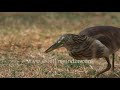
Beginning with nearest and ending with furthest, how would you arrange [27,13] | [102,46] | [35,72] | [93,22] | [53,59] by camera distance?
[102,46] < [35,72] < [53,59] < [93,22] < [27,13]

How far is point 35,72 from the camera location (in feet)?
22.3

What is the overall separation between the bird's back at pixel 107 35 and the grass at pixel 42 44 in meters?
0.48

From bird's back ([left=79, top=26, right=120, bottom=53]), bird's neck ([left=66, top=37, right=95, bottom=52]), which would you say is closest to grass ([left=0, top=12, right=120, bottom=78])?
bird's back ([left=79, top=26, right=120, bottom=53])

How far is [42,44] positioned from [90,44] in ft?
7.79

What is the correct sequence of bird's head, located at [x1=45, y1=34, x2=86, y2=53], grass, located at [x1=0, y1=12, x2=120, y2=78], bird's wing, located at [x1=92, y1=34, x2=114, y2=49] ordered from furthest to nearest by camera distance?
1. grass, located at [x1=0, y1=12, x2=120, y2=78]
2. bird's wing, located at [x1=92, y1=34, x2=114, y2=49]
3. bird's head, located at [x1=45, y1=34, x2=86, y2=53]

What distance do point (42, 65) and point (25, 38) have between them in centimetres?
174

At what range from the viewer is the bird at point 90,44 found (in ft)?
20.0

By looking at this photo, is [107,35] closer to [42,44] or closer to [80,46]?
[80,46]

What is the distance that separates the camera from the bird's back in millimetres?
6359

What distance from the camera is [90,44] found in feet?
20.3

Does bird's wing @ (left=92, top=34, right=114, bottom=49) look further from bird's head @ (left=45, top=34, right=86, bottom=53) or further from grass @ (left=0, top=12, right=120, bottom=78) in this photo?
grass @ (left=0, top=12, right=120, bottom=78)

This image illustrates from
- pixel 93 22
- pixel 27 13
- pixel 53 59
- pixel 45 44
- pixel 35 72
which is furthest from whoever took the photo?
pixel 27 13
